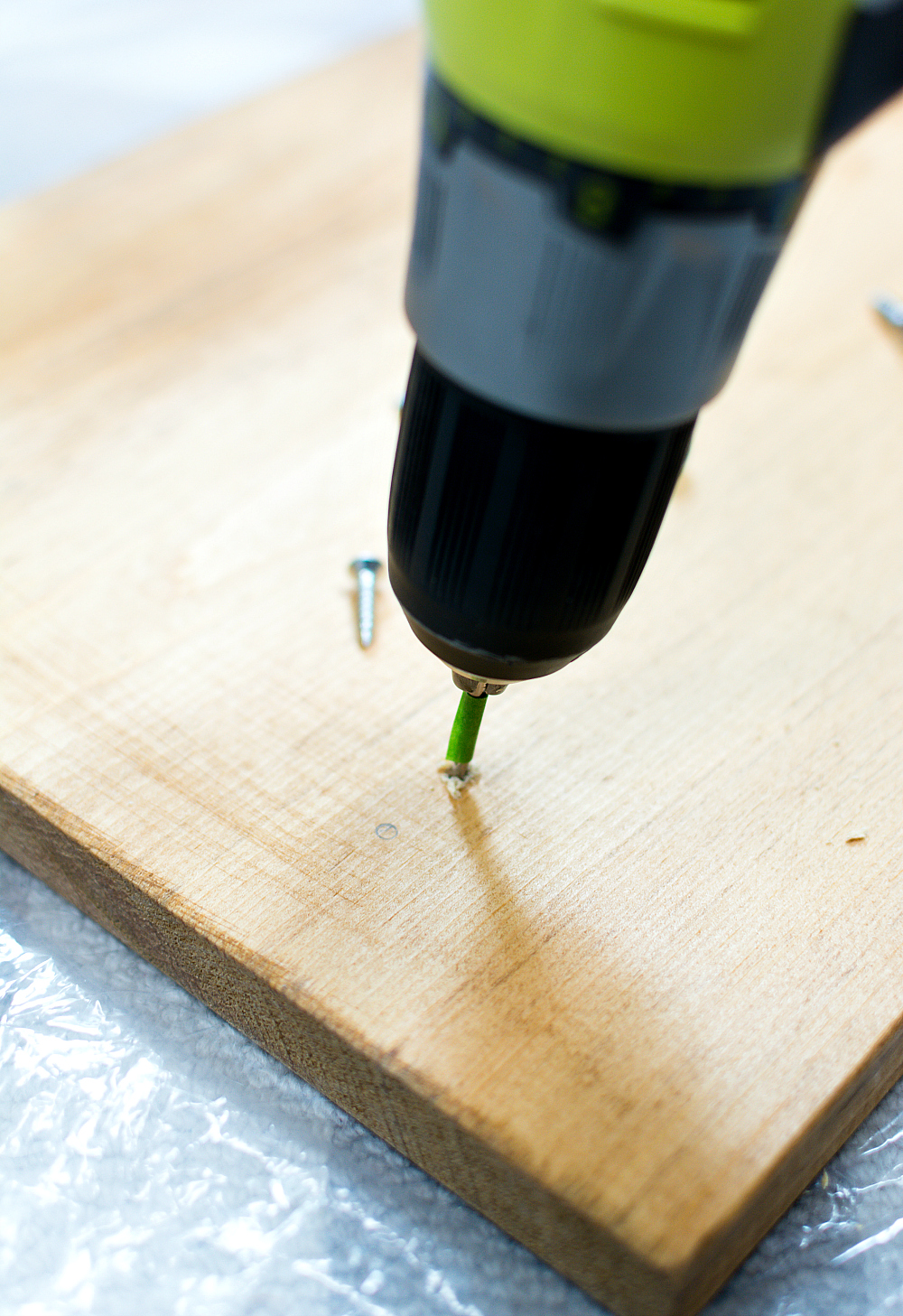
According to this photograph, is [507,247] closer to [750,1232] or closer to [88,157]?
[750,1232]

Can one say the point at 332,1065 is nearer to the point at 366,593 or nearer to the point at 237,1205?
the point at 237,1205

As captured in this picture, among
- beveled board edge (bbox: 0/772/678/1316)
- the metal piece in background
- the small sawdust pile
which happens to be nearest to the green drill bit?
the small sawdust pile

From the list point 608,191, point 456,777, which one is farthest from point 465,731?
point 608,191

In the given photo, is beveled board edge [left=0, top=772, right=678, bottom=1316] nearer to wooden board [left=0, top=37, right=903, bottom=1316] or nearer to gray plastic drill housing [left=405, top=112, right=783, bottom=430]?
wooden board [left=0, top=37, right=903, bottom=1316]

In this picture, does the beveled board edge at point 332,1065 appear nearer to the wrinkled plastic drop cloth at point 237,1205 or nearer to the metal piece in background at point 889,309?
the wrinkled plastic drop cloth at point 237,1205

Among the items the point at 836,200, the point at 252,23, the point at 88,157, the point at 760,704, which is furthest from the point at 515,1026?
the point at 252,23
